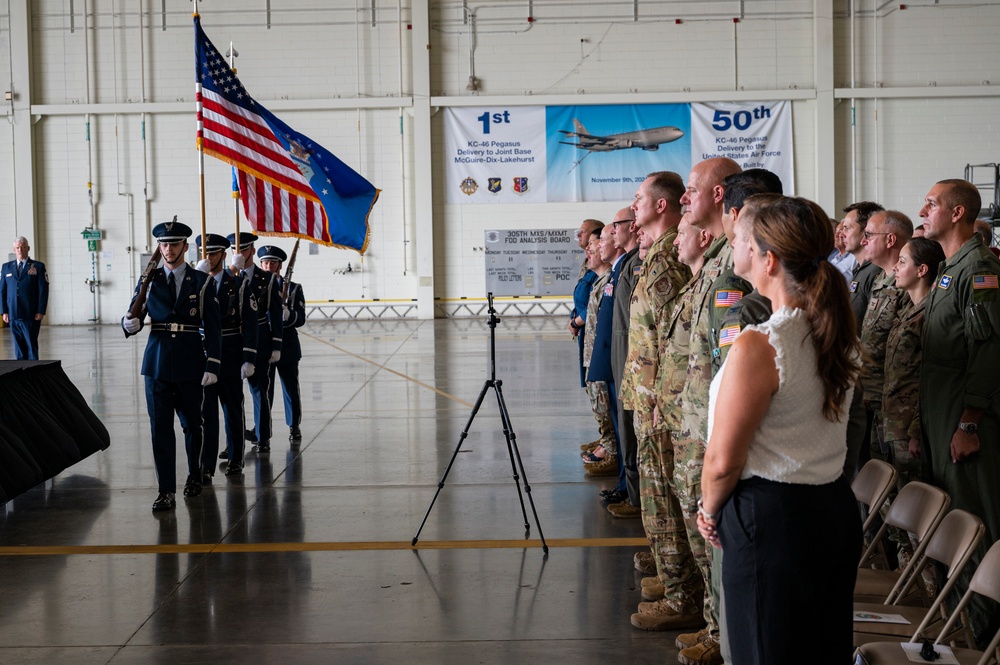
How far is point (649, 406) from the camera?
4516 mm

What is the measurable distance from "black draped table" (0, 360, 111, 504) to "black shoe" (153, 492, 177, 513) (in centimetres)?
83

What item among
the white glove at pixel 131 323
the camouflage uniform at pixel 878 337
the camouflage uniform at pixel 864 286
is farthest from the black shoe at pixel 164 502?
the camouflage uniform at pixel 864 286

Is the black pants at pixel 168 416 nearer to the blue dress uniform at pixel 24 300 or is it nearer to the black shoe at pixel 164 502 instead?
the black shoe at pixel 164 502

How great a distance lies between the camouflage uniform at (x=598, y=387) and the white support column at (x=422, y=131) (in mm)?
15432

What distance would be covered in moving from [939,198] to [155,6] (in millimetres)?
21760

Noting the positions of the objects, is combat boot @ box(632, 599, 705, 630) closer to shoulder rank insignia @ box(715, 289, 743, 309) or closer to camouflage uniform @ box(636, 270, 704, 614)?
camouflage uniform @ box(636, 270, 704, 614)

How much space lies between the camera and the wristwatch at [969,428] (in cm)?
435

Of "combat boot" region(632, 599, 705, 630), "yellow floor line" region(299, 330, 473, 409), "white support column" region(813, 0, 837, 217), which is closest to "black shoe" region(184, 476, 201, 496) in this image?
"combat boot" region(632, 599, 705, 630)

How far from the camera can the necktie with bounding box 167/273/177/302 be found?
6.92m

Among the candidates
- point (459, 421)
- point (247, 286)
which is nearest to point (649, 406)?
point (247, 286)

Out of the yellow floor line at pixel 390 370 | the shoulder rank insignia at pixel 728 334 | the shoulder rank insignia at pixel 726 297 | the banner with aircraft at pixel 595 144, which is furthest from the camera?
the banner with aircraft at pixel 595 144

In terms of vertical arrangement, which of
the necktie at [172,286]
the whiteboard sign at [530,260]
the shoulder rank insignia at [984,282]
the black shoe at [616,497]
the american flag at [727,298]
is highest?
the whiteboard sign at [530,260]

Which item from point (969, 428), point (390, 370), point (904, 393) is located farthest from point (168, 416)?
point (390, 370)

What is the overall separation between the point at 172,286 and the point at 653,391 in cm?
386
